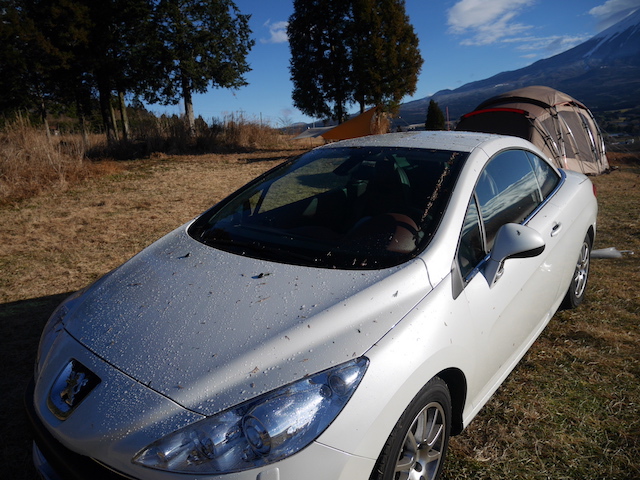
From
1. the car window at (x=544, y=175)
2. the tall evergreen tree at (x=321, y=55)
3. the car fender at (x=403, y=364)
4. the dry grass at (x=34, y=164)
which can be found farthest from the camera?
the tall evergreen tree at (x=321, y=55)

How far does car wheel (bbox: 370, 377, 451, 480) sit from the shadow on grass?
1.36 metres

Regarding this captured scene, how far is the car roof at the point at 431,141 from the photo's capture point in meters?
2.65

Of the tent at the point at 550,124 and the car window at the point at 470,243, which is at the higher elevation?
the tent at the point at 550,124

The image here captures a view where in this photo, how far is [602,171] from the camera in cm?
1120

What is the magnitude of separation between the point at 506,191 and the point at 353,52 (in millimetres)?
25494

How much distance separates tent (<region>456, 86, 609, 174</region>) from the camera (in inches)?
405

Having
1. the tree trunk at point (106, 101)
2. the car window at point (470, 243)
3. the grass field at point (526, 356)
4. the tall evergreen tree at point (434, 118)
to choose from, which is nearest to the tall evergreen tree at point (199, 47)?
the tree trunk at point (106, 101)

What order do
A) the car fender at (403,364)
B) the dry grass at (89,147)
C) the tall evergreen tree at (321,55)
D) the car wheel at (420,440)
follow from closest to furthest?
the car fender at (403,364), the car wheel at (420,440), the dry grass at (89,147), the tall evergreen tree at (321,55)

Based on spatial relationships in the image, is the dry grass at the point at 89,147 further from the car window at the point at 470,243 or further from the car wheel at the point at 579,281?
the car wheel at the point at 579,281

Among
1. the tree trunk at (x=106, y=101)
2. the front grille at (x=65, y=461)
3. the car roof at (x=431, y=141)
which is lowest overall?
the front grille at (x=65, y=461)

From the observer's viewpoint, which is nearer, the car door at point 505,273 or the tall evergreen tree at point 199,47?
the car door at point 505,273

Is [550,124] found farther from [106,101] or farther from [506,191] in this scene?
[106,101]

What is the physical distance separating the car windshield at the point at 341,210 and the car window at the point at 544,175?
93 cm

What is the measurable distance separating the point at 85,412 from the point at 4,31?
80.9 ft
